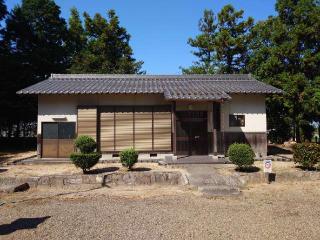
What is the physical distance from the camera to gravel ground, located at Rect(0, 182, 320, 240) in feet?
22.4

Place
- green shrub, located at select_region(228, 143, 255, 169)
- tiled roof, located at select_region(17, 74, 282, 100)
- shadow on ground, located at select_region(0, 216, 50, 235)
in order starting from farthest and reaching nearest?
tiled roof, located at select_region(17, 74, 282, 100), green shrub, located at select_region(228, 143, 255, 169), shadow on ground, located at select_region(0, 216, 50, 235)

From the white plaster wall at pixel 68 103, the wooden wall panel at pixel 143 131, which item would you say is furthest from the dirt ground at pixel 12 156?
the wooden wall panel at pixel 143 131

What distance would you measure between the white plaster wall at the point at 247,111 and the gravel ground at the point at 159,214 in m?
7.57

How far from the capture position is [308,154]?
45.0 feet

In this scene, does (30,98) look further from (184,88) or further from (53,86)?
(184,88)

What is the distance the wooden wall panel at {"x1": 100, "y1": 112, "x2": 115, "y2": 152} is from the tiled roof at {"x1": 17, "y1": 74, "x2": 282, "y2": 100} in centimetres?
151

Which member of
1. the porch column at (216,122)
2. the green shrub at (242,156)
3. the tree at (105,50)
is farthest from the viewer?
the tree at (105,50)

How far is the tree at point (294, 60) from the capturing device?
76.1 ft

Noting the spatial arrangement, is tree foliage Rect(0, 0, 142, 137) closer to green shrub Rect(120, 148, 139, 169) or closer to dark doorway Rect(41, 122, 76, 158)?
dark doorway Rect(41, 122, 76, 158)

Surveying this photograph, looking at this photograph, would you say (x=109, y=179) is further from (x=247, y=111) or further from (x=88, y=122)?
(x=247, y=111)

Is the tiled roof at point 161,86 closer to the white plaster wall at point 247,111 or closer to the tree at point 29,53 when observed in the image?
the white plaster wall at point 247,111

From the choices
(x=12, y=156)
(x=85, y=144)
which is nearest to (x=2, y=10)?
(x=12, y=156)

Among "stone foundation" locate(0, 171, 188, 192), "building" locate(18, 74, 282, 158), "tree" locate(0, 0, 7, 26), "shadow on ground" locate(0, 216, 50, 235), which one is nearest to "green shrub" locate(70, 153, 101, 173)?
"stone foundation" locate(0, 171, 188, 192)

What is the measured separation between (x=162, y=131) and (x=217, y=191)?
8.08 m
